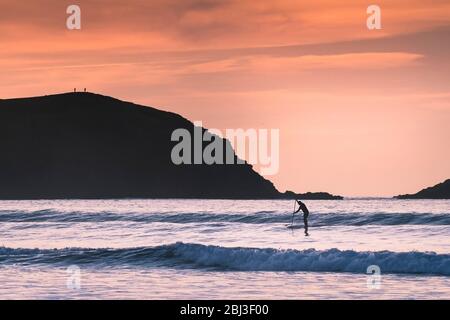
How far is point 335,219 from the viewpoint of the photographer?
5469 cm

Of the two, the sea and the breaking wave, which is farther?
the breaking wave

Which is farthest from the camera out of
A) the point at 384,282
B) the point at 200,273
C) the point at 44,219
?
the point at 44,219

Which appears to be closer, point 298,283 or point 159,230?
point 298,283

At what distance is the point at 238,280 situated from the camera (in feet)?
78.6

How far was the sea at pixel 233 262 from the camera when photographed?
2102 centimetres

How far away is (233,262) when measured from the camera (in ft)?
95.0

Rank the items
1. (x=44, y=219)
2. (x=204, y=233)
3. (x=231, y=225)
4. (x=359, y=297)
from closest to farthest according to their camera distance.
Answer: (x=359, y=297)
(x=204, y=233)
(x=231, y=225)
(x=44, y=219)

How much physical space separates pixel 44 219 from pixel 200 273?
3834 cm

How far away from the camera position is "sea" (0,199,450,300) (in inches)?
827

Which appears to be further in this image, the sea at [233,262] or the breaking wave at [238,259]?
the breaking wave at [238,259]

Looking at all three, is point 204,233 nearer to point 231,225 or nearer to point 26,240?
point 231,225
